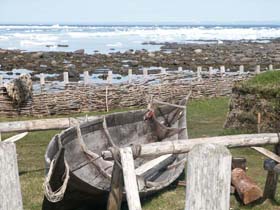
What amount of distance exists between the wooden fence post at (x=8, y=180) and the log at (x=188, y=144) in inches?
104

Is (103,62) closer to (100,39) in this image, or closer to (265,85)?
(265,85)

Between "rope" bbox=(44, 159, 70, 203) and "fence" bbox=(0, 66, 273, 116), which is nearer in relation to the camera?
"rope" bbox=(44, 159, 70, 203)

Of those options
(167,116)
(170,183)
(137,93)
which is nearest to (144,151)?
(170,183)

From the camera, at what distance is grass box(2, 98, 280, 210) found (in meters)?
8.42

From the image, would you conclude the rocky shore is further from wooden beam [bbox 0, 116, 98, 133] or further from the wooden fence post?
the wooden fence post

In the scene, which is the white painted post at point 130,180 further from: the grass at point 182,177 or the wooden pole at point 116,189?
the grass at point 182,177

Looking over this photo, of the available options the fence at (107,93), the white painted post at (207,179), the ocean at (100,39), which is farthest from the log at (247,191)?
the ocean at (100,39)

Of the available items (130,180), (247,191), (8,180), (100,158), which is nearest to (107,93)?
(100,158)

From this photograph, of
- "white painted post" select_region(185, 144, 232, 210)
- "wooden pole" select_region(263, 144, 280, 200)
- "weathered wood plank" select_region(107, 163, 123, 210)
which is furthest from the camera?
"wooden pole" select_region(263, 144, 280, 200)

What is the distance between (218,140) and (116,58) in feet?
148

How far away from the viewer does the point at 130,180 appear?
18.7 ft

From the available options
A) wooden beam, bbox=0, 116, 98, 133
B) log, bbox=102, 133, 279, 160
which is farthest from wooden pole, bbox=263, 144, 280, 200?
wooden beam, bbox=0, 116, 98, 133

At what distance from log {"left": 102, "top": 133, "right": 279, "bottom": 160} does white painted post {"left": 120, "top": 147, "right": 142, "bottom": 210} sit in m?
0.29

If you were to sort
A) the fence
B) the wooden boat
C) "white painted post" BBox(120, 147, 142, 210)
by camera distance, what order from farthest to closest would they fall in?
the fence < the wooden boat < "white painted post" BBox(120, 147, 142, 210)
